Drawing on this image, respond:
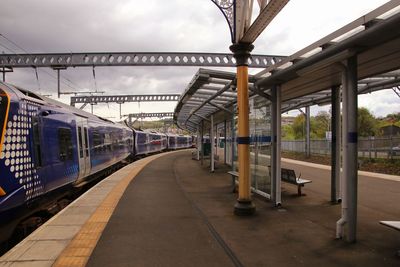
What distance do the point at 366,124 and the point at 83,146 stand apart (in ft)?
142

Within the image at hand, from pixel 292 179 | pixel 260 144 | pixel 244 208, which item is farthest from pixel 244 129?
pixel 292 179

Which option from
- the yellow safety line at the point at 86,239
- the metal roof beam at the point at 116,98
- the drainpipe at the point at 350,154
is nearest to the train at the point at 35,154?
the yellow safety line at the point at 86,239

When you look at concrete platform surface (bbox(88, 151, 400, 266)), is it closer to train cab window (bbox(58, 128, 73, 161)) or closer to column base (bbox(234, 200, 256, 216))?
column base (bbox(234, 200, 256, 216))

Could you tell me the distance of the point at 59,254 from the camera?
5516 mm

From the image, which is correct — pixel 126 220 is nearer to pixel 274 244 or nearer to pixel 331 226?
pixel 274 244

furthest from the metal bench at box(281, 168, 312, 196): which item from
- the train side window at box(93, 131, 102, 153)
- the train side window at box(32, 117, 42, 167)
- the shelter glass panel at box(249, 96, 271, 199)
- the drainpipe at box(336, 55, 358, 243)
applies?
the train side window at box(93, 131, 102, 153)

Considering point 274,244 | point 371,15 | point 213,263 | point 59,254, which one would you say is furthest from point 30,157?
point 371,15

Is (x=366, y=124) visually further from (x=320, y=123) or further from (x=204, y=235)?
(x=204, y=235)

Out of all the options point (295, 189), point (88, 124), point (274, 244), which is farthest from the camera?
point (88, 124)

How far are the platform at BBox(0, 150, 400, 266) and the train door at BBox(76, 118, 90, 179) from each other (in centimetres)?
144

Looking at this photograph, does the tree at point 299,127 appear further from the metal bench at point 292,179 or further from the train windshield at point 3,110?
the train windshield at point 3,110

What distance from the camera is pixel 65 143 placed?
9.73 m

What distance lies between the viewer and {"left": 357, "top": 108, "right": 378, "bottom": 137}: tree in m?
47.9

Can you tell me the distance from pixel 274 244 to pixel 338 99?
15.8ft
